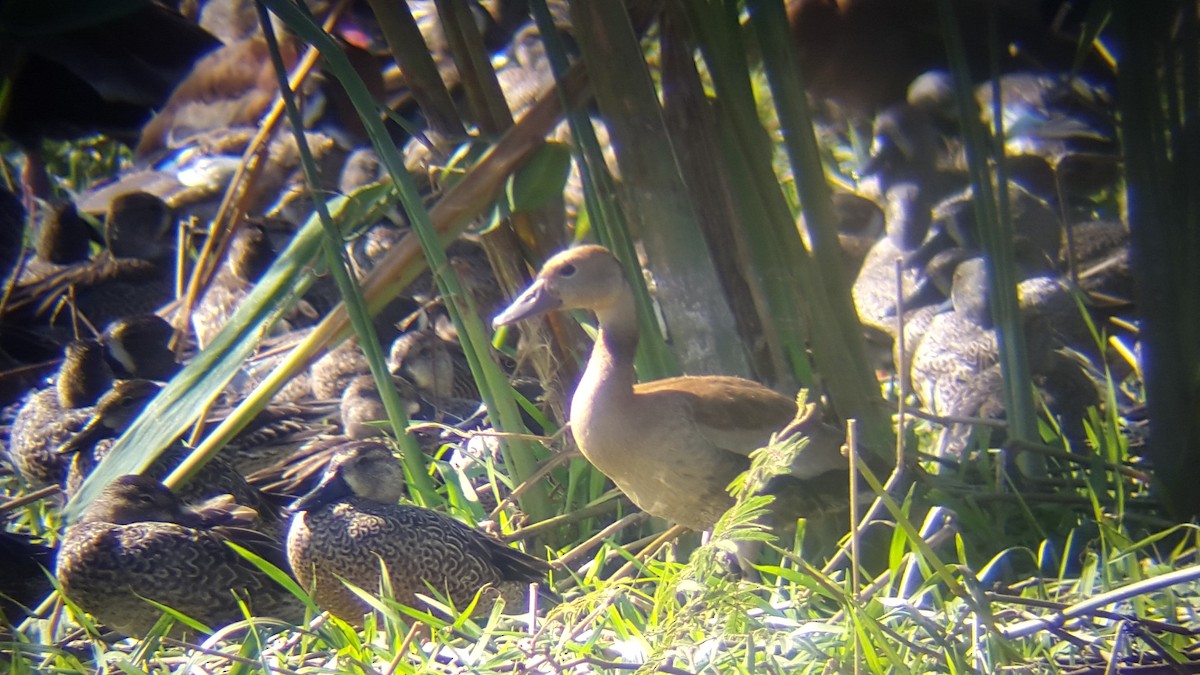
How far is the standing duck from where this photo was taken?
11.4ft

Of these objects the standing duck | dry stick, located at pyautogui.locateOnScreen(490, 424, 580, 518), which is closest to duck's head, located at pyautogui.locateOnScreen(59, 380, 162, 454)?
dry stick, located at pyautogui.locateOnScreen(490, 424, 580, 518)

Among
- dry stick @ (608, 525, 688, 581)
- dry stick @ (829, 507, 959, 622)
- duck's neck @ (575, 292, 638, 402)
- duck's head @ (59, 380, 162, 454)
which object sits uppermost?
duck's neck @ (575, 292, 638, 402)

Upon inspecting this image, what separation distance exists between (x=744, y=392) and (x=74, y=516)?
230 cm

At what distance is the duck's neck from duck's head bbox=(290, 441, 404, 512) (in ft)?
3.02

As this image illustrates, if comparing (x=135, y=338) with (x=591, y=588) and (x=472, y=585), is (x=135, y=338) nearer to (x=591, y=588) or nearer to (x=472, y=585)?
(x=472, y=585)

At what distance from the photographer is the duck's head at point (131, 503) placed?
397 cm

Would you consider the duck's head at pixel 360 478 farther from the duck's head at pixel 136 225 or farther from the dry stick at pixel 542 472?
the duck's head at pixel 136 225

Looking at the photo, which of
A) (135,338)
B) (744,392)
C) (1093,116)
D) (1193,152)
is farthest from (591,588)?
(1093,116)

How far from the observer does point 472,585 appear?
374 cm

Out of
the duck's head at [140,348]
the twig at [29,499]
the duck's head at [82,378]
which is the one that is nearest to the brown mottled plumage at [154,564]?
the twig at [29,499]

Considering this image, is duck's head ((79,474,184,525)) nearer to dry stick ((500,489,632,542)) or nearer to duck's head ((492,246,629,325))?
dry stick ((500,489,632,542))

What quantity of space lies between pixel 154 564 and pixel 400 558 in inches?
34.5

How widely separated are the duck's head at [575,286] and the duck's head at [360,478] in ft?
2.87

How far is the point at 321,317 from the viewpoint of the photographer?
256 inches
